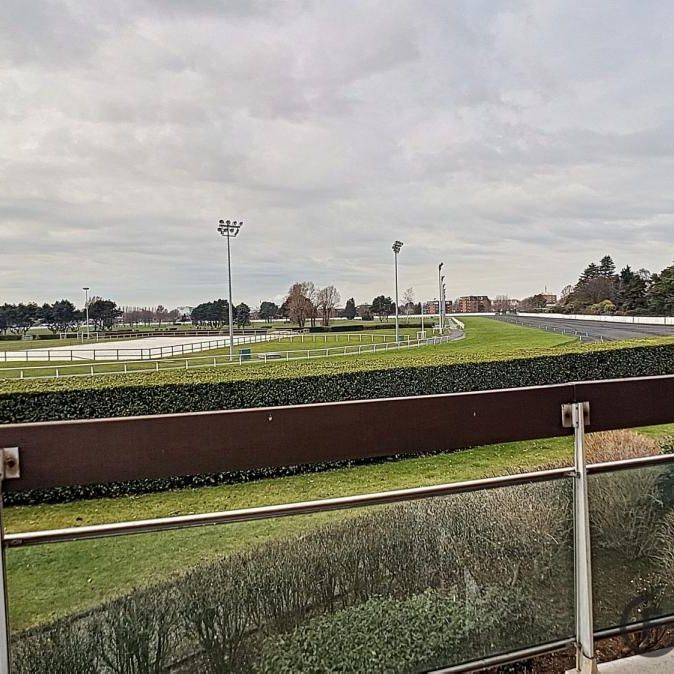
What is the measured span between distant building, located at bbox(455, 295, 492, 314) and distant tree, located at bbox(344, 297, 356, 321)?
65.9 feet

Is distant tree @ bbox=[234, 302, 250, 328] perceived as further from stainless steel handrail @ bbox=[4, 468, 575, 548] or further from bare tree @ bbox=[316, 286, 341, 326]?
stainless steel handrail @ bbox=[4, 468, 575, 548]

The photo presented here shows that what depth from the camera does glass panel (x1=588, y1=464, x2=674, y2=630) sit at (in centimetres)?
128

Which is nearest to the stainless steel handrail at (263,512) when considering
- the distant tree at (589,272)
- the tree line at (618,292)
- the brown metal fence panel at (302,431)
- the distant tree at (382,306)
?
the brown metal fence panel at (302,431)

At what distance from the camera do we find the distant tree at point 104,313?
3897 centimetres

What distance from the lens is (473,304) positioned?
71.1 meters

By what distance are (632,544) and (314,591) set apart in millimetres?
791

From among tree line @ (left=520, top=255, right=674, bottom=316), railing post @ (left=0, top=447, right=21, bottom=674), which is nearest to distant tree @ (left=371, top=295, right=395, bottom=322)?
tree line @ (left=520, top=255, right=674, bottom=316)

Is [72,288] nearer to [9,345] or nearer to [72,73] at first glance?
[9,345]

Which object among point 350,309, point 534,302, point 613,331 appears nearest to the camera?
point 613,331

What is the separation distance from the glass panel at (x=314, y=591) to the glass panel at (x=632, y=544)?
84 millimetres

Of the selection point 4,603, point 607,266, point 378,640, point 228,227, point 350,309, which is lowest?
point 378,640

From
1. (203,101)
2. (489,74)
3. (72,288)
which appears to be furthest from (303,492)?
(72,288)

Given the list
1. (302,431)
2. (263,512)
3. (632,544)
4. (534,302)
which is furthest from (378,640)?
Answer: (534,302)

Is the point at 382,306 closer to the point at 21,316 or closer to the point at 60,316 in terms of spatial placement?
the point at 60,316
